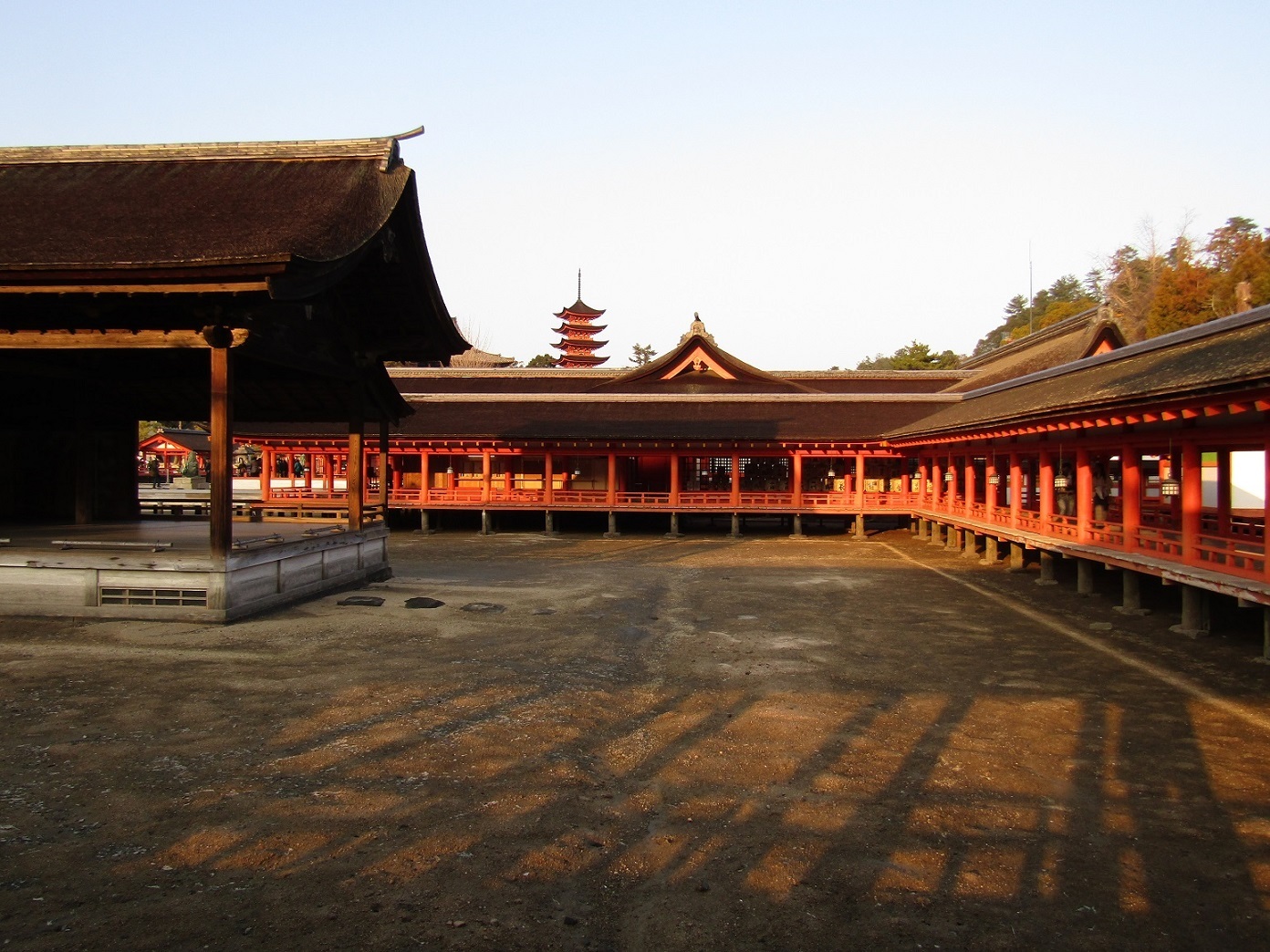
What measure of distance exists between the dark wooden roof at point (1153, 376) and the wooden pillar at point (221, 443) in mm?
12577

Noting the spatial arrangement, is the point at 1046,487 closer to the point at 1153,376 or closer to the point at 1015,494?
the point at 1015,494

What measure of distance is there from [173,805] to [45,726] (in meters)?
2.37

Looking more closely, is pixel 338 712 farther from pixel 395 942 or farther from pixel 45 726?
pixel 395 942

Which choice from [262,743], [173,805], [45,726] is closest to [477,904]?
[173,805]

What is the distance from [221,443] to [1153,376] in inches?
568

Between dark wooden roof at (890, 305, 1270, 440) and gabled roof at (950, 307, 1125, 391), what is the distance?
313 inches

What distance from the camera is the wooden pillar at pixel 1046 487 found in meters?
18.3

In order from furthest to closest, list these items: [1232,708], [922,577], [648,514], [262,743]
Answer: [648,514]
[922,577]
[1232,708]
[262,743]

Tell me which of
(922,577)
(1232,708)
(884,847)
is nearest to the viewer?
(884,847)

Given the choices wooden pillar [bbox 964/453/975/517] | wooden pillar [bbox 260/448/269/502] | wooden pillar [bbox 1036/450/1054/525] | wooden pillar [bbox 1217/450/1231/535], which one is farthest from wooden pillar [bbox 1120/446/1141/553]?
wooden pillar [bbox 260/448/269/502]

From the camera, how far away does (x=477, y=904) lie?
15.1 feet

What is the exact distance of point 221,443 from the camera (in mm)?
10461

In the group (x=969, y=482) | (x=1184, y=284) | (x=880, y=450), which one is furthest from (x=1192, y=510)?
(x=1184, y=284)

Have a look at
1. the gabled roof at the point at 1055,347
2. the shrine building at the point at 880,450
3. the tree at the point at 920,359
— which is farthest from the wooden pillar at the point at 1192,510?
the tree at the point at 920,359
